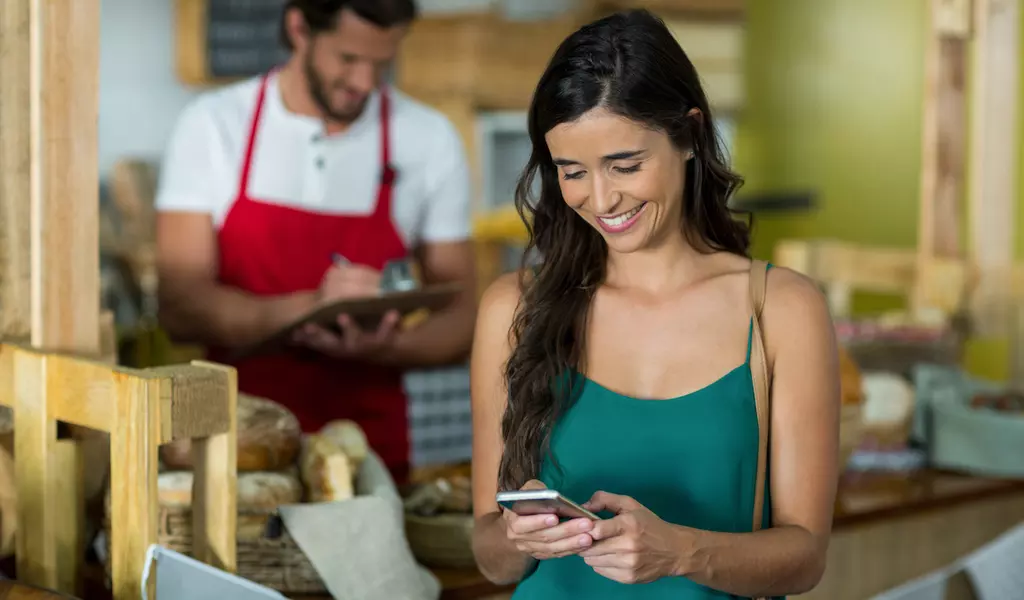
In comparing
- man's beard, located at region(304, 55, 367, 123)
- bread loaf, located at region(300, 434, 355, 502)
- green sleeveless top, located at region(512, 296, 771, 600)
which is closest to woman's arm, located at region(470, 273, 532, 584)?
green sleeveless top, located at region(512, 296, 771, 600)

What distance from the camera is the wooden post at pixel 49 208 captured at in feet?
5.96

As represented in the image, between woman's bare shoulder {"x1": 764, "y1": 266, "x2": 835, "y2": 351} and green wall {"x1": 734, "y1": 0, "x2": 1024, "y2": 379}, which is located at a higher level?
green wall {"x1": 734, "y1": 0, "x2": 1024, "y2": 379}

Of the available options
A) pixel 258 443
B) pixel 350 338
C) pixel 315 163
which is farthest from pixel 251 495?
pixel 315 163

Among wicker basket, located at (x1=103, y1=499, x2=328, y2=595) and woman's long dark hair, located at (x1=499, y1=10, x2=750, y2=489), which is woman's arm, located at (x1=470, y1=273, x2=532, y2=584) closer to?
woman's long dark hair, located at (x1=499, y1=10, x2=750, y2=489)

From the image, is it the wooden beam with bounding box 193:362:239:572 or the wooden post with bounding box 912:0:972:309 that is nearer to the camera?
the wooden beam with bounding box 193:362:239:572

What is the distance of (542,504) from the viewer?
1445 mm

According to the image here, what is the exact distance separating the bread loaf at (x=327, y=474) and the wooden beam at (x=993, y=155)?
233 centimetres

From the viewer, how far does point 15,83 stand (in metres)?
1.84

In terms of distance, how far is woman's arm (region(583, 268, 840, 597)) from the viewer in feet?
5.24

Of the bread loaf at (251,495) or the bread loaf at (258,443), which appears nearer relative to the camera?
the bread loaf at (251,495)

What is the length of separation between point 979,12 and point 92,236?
2832 mm

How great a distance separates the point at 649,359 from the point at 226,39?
3468 mm

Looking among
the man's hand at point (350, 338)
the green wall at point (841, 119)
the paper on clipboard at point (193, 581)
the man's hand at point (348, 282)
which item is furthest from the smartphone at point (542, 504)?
the green wall at point (841, 119)

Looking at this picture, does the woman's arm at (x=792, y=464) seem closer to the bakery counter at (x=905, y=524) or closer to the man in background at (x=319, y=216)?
the bakery counter at (x=905, y=524)
